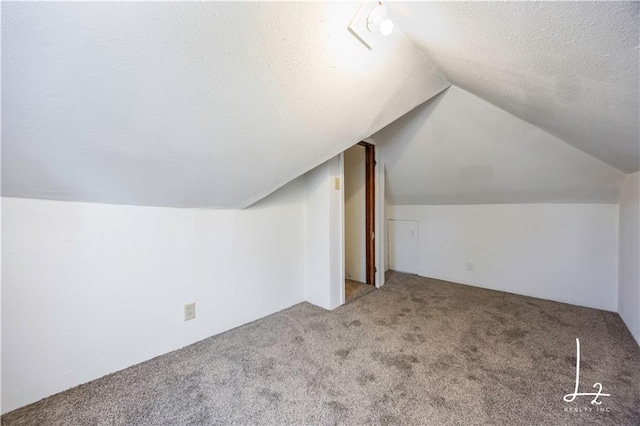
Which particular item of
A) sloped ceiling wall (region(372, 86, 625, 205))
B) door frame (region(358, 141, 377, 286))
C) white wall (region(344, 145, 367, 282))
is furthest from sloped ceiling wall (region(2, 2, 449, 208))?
white wall (region(344, 145, 367, 282))

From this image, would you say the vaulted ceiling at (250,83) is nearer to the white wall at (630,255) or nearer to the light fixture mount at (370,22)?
the light fixture mount at (370,22)

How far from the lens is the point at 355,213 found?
127 inches

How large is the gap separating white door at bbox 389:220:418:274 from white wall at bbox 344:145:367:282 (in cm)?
86

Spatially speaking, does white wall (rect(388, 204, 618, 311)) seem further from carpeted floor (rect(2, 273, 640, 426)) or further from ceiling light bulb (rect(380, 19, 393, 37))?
ceiling light bulb (rect(380, 19, 393, 37))

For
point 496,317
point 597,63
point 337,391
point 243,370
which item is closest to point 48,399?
point 243,370

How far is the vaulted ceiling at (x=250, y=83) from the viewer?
70 centimetres

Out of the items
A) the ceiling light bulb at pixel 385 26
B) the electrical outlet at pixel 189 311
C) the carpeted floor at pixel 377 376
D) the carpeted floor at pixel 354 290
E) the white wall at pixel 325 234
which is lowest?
the carpeted floor at pixel 377 376

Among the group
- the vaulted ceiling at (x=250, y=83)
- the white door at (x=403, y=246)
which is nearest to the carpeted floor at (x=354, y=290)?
the white door at (x=403, y=246)

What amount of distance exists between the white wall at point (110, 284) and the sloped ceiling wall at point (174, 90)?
18 cm

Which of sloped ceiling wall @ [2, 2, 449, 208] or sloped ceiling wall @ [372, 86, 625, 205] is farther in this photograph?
sloped ceiling wall @ [372, 86, 625, 205]

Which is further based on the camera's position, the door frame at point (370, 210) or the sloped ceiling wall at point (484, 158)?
the door frame at point (370, 210)

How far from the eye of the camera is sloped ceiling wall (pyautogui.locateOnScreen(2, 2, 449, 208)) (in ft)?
2.34

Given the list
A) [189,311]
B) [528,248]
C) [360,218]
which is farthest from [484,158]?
[189,311]

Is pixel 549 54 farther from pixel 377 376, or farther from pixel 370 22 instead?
pixel 377 376
